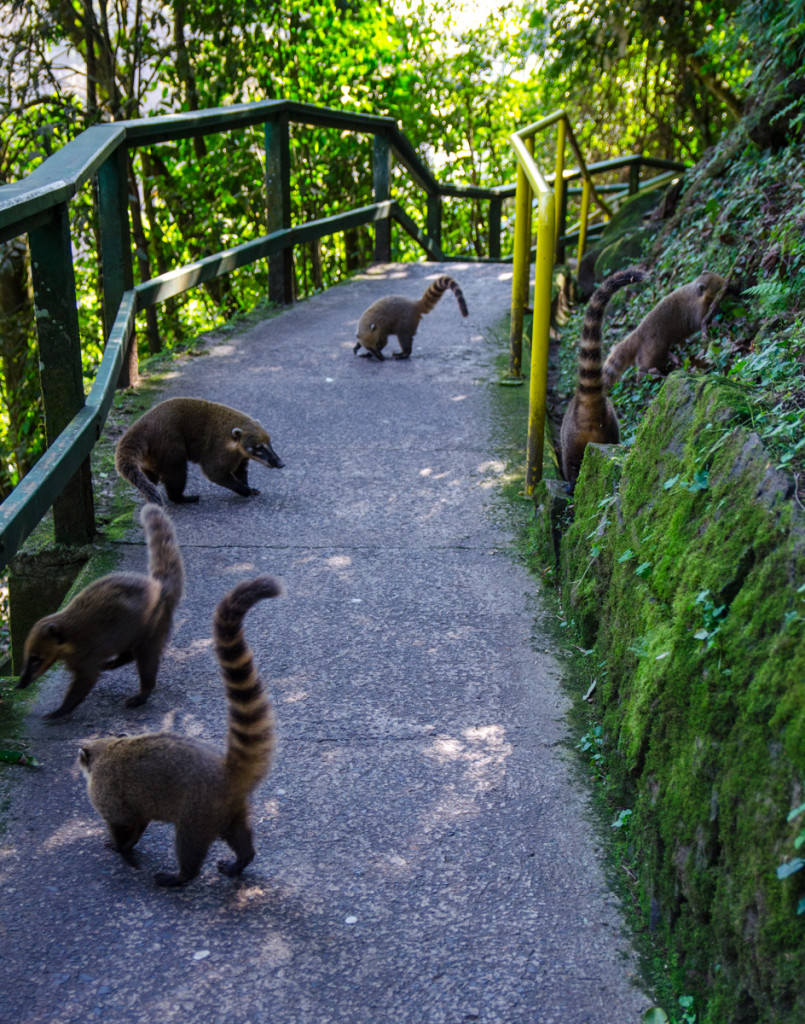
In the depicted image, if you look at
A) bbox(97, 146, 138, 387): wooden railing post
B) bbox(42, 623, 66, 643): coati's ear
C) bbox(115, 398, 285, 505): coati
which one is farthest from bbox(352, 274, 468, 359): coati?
bbox(42, 623, 66, 643): coati's ear

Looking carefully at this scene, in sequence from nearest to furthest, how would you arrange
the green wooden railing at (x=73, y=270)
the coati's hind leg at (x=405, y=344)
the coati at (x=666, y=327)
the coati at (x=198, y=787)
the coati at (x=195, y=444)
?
the coati at (x=198, y=787) → the green wooden railing at (x=73, y=270) → the coati at (x=195, y=444) → the coati at (x=666, y=327) → the coati's hind leg at (x=405, y=344)

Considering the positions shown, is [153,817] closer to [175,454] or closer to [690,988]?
[690,988]

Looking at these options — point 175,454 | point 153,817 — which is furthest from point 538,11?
point 153,817

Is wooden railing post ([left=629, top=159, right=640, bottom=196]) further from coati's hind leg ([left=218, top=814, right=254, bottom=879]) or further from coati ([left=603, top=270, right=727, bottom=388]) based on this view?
coati's hind leg ([left=218, top=814, right=254, bottom=879])

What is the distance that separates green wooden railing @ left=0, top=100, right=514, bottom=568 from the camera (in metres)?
3.23

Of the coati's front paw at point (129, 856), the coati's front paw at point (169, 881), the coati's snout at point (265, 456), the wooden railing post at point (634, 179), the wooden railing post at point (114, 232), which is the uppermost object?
the wooden railing post at point (634, 179)

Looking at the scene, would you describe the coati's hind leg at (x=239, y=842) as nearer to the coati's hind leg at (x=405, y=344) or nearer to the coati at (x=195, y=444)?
the coati at (x=195, y=444)

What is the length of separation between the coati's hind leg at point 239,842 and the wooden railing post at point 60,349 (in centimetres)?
199

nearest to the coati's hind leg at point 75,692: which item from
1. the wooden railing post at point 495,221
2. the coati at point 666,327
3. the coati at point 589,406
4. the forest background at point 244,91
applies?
the coati at point 589,406

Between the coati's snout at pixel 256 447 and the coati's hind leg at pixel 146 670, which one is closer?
the coati's hind leg at pixel 146 670

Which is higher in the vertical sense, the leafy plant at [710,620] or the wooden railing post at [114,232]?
the wooden railing post at [114,232]

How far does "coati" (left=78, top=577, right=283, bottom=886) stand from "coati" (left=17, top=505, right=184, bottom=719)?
0.60 metres

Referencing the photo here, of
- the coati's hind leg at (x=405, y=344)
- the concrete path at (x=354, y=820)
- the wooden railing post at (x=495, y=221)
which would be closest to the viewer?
the concrete path at (x=354, y=820)

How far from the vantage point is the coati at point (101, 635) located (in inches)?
117
